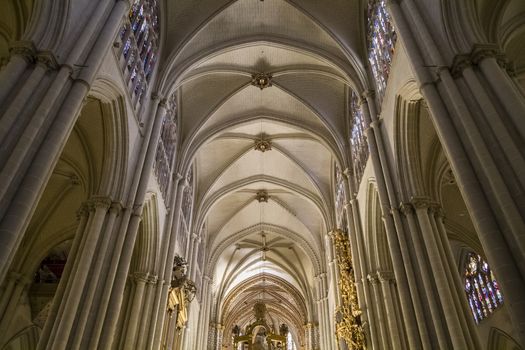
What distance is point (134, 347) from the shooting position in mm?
11375

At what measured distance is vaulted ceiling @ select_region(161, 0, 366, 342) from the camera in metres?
14.6

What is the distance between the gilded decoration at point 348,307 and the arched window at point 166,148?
21.7ft

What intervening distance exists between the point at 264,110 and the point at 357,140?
197 inches

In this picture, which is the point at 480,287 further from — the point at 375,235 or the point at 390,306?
the point at 390,306

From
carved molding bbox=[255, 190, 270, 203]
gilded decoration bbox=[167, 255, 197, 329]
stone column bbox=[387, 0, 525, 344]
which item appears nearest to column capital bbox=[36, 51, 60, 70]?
stone column bbox=[387, 0, 525, 344]

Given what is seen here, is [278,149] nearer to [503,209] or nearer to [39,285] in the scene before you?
[39,285]

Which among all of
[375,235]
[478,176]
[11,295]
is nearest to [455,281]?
[478,176]

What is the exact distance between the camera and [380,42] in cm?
1268

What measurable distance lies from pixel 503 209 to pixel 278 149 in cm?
1590

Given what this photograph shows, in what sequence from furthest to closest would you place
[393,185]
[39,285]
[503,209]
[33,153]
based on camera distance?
[39,285], [393,185], [33,153], [503,209]

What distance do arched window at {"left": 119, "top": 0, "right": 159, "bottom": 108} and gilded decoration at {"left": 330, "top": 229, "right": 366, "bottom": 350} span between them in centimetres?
876

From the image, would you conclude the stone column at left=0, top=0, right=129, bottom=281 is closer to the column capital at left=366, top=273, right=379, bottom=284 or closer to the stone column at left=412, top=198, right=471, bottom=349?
the stone column at left=412, top=198, right=471, bottom=349

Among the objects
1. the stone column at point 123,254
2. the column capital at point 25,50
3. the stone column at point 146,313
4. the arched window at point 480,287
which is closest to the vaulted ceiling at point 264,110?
the stone column at point 123,254

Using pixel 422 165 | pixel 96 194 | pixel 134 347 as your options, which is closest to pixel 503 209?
pixel 422 165
